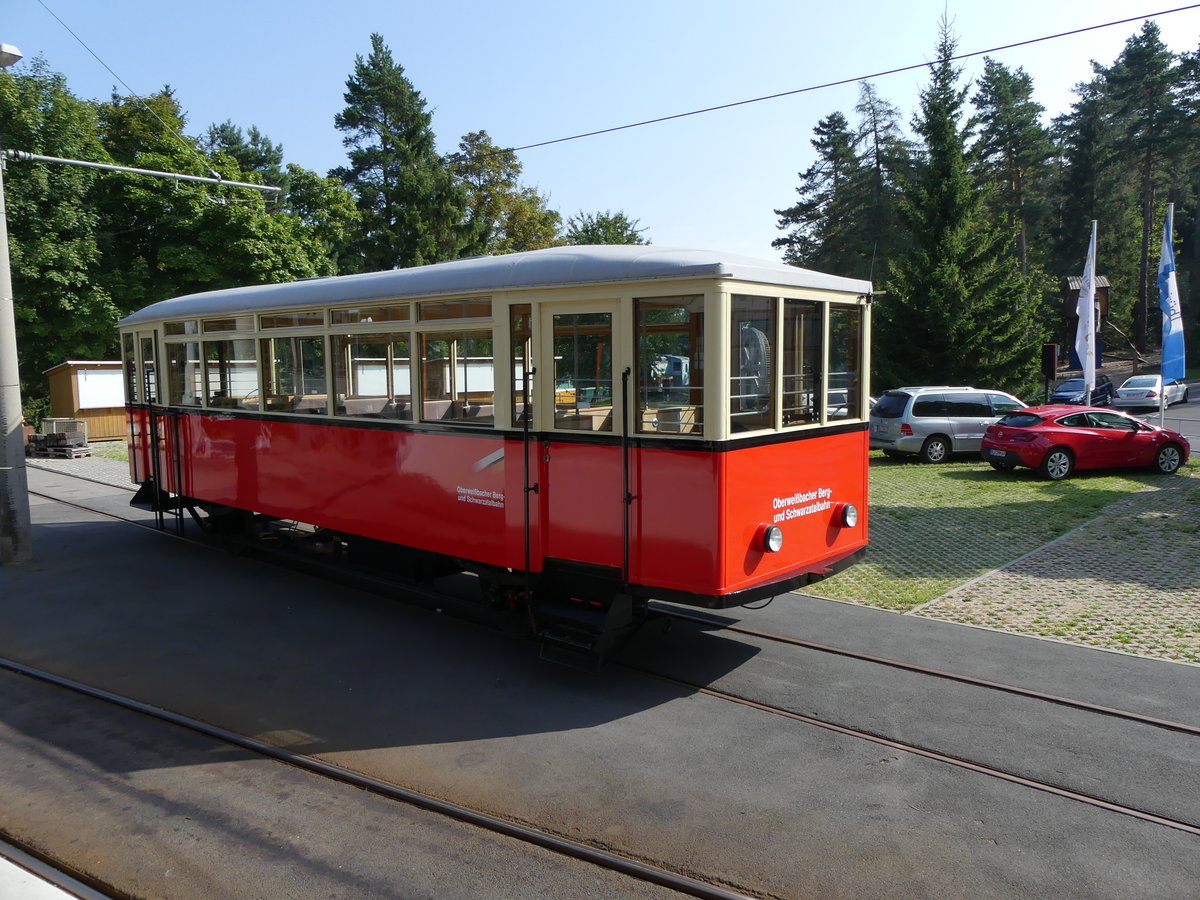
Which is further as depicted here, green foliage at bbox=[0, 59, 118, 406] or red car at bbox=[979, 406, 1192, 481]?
green foliage at bbox=[0, 59, 118, 406]

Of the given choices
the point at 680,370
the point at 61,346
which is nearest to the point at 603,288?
the point at 680,370

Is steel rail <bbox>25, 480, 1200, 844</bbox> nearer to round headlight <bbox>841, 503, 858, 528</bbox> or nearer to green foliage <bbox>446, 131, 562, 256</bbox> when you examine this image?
round headlight <bbox>841, 503, 858, 528</bbox>

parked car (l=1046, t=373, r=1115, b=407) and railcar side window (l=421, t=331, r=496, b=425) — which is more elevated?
railcar side window (l=421, t=331, r=496, b=425)

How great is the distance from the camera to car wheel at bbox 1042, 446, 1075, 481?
1684 centimetres

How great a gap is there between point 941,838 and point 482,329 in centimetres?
487

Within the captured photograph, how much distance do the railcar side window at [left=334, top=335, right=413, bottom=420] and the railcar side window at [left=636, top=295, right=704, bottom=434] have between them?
2.59 m

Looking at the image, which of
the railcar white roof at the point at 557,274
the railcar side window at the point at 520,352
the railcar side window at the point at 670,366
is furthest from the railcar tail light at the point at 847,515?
the railcar side window at the point at 520,352

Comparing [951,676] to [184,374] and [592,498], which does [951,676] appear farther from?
[184,374]

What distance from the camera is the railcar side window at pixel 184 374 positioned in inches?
436

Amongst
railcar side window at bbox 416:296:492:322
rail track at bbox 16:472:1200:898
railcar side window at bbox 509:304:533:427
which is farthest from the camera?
railcar side window at bbox 416:296:492:322

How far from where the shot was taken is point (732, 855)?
449 cm

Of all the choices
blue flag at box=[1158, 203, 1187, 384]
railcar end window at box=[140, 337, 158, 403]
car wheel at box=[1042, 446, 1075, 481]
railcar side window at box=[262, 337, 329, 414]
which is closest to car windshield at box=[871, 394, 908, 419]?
car wheel at box=[1042, 446, 1075, 481]

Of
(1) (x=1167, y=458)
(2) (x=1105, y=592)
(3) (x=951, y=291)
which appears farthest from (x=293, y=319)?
(3) (x=951, y=291)

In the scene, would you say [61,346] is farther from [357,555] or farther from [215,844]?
[215,844]
